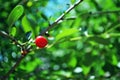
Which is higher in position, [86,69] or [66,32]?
[86,69]

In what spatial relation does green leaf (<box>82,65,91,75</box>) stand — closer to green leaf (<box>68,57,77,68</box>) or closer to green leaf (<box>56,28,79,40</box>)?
green leaf (<box>68,57,77,68</box>)

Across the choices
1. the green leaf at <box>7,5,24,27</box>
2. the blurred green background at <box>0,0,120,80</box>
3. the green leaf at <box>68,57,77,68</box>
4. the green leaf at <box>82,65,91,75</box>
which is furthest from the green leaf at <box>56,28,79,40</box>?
the green leaf at <box>68,57,77,68</box>

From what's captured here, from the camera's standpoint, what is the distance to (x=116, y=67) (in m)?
1.94

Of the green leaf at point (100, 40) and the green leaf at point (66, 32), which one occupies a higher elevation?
the green leaf at point (100, 40)

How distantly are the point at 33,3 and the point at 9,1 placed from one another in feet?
1.29

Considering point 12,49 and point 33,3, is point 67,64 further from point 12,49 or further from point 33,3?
point 12,49

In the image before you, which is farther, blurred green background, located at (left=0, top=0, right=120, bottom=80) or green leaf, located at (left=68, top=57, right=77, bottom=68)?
green leaf, located at (left=68, top=57, right=77, bottom=68)

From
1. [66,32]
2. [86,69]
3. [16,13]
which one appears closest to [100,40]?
[86,69]

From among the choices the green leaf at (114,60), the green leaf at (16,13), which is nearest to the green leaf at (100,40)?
the green leaf at (114,60)

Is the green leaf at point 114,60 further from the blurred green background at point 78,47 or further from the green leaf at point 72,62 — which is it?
the green leaf at point 72,62

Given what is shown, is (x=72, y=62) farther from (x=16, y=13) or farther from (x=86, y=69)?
(x=16, y=13)

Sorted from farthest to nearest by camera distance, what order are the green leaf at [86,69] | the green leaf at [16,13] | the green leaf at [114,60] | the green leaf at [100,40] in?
1. the green leaf at [114,60]
2. the green leaf at [86,69]
3. the green leaf at [100,40]
4. the green leaf at [16,13]

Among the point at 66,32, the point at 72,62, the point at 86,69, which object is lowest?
the point at 66,32

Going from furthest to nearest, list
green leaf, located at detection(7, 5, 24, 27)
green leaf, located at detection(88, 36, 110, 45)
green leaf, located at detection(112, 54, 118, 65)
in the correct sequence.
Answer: green leaf, located at detection(112, 54, 118, 65) → green leaf, located at detection(88, 36, 110, 45) → green leaf, located at detection(7, 5, 24, 27)
